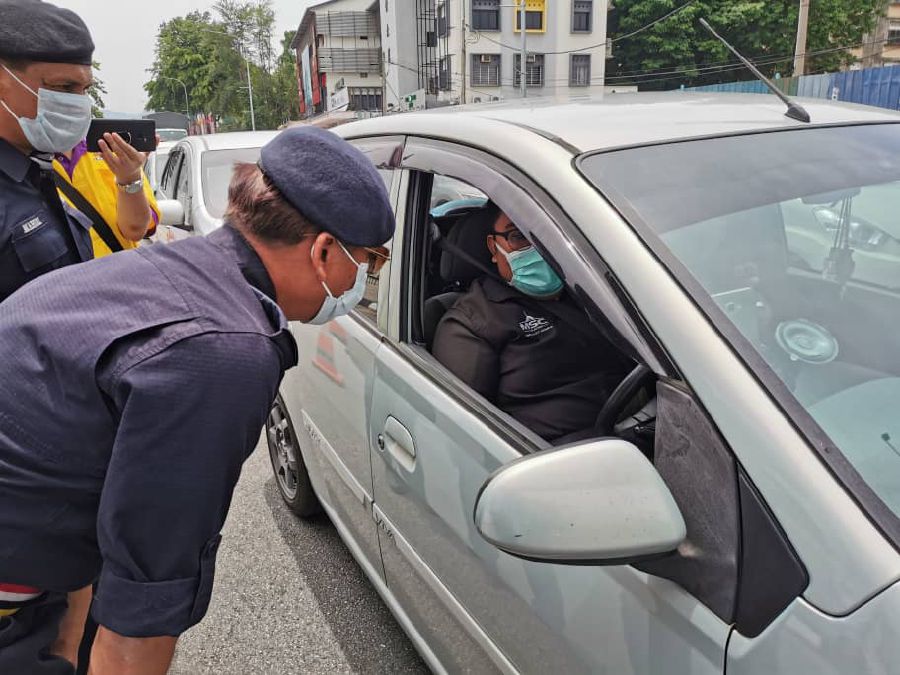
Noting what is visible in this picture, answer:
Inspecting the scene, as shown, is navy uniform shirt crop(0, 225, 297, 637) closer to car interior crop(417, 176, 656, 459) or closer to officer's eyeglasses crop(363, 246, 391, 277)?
officer's eyeglasses crop(363, 246, 391, 277)

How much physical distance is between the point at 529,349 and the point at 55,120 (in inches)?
66.1

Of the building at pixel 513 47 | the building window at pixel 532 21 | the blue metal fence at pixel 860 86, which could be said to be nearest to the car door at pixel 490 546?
the blue metal fence at pixel 860 86

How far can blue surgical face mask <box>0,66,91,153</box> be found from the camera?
7.04 feet

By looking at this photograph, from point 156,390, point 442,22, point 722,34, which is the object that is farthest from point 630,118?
point 722,34

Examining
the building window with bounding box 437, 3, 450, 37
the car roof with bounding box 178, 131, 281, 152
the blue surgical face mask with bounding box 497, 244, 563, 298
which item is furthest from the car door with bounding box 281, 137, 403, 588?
the building window with bounding box 437, 3, 450, 37

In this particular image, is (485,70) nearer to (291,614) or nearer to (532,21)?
(532,21)

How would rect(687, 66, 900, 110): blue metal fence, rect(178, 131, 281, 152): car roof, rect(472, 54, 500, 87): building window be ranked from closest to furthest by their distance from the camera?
rect(178, 131, 281, 152): car roof → rect(687, 66, 900, 110): blue metal fence → rect(472, 54, 500, 87): building window

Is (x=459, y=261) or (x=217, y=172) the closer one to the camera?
(x=459, y=261)

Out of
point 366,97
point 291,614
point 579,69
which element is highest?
point 579,69

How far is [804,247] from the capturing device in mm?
1555

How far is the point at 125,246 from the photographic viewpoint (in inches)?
110

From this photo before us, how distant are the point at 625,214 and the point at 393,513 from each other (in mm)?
1041

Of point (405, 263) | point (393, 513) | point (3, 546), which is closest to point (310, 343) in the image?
point (405, 263)

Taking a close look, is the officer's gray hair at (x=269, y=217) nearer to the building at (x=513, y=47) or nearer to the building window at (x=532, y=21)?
the building at (x=513, y=47)
